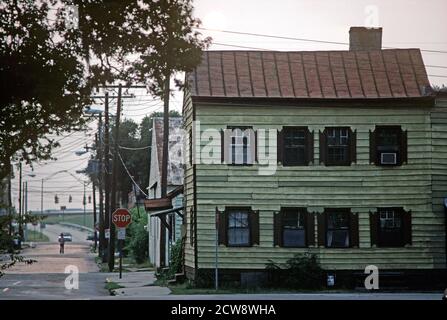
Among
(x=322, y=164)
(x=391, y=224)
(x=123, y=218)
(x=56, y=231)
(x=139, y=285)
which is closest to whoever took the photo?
(x=56, y=231)

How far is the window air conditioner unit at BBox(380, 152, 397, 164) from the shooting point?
8453 millimetres

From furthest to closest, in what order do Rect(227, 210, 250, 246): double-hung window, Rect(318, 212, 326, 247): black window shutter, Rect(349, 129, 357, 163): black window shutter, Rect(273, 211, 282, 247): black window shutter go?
Rect(227, 210, 250, 246): double-hung window, Rect(273, 211, 282, 247): black window shutter, Rect(318, 212, 326, 247): black window shutter, Rect(349, 129, 357, 163): black window shutter

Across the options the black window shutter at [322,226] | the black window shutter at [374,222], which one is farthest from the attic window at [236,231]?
the black window shutter at [374,222]

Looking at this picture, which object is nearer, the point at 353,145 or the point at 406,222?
the point at 406,222

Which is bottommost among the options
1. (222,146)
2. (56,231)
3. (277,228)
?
(277,228)

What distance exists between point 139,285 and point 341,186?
2892mm

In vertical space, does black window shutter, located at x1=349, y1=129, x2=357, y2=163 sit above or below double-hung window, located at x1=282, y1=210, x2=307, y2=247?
above

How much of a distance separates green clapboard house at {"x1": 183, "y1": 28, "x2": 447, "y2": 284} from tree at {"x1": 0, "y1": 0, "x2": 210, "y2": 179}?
2066 millimetres

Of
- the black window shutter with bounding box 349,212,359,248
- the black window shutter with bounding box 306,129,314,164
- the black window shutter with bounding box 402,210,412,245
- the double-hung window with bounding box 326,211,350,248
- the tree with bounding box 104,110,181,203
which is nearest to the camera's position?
the tree with bounding box 104,110,181,203

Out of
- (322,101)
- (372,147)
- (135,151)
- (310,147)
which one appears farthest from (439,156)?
(310,147)

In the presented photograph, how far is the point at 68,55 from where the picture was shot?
4051 mm

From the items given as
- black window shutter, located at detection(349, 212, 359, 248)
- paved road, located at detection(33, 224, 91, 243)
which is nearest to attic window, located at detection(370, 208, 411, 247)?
black window shutter, located at detection(349, 212, 359, 248)

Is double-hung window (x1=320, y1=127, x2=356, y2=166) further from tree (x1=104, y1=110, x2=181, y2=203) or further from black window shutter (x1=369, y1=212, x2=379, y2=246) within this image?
tree (x1=104, y1=110, x2=181, y2=203)

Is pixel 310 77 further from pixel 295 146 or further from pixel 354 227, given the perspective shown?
pixel 354 227
